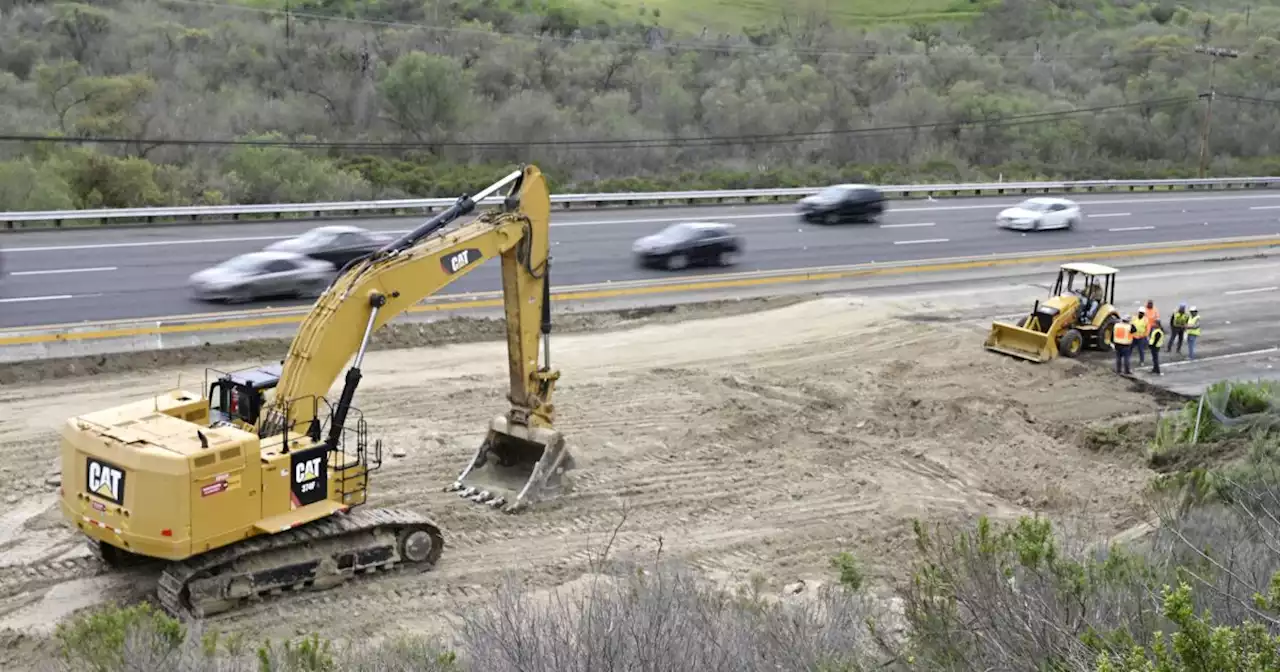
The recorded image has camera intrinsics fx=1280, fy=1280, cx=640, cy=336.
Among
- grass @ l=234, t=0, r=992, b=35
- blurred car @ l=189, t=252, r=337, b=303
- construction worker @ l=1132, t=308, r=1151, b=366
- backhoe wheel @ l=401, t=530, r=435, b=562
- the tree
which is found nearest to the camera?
backhoe wheel @ l=401, t=530, r=435, b=562

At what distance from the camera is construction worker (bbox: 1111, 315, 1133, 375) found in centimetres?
2347

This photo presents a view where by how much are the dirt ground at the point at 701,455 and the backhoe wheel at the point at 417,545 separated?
30 cm

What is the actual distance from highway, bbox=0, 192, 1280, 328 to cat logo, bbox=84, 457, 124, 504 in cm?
1257

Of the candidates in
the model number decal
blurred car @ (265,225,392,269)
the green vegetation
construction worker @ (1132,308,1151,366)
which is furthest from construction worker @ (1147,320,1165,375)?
the green vegetation

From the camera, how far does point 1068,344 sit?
24625 millimetres

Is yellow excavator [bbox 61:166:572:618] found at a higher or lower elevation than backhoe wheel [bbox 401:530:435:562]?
higher

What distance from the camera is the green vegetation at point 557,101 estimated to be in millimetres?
43406

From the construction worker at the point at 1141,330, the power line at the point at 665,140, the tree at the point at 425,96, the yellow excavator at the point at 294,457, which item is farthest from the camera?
the tree at the point at 425,96

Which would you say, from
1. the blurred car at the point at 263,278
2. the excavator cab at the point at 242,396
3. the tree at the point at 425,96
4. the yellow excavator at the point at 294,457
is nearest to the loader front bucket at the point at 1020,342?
the yellow excavator at the point at 294,457

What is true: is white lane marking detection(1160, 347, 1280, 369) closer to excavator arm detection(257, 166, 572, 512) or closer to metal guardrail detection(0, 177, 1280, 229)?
metal guardrail detection(0, 177, 1280, 229)

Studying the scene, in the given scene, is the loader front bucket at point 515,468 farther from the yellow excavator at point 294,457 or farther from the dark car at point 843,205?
the dark car at point 843,205

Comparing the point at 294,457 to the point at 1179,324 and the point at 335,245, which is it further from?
the point at 1179,324

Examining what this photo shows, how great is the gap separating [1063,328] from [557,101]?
36005 millimetres

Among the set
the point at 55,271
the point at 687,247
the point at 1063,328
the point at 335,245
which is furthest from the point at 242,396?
the point at 687,247
